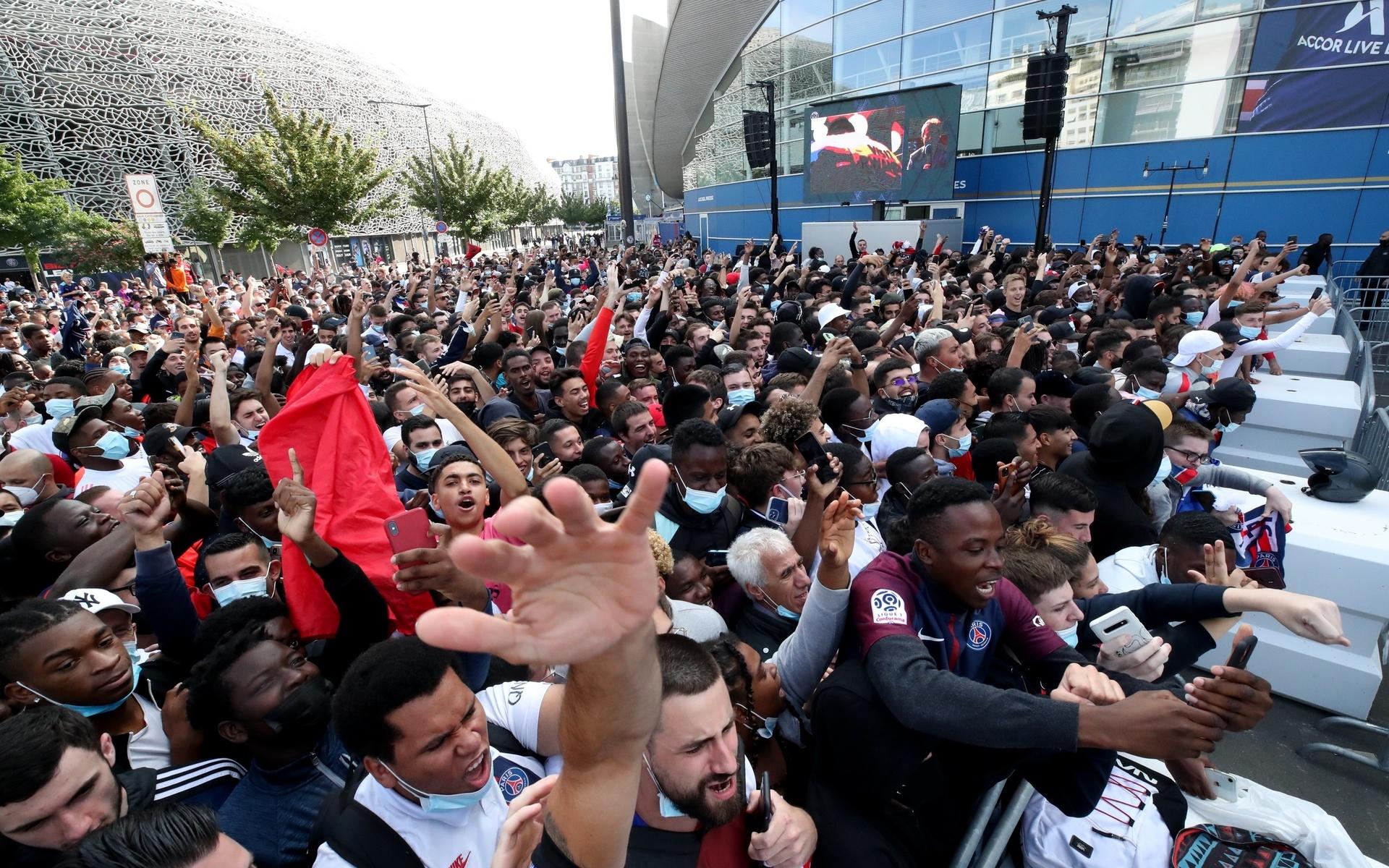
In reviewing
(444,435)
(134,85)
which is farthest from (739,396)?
(134,85)

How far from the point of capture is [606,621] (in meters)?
0.98

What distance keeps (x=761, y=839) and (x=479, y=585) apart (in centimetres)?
137

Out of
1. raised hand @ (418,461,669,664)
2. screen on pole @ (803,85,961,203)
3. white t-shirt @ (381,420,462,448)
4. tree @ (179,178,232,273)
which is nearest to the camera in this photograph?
raised hand @ (418,461,669,664)

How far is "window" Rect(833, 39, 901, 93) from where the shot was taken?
23062mm

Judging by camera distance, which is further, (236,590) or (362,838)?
(236,590)

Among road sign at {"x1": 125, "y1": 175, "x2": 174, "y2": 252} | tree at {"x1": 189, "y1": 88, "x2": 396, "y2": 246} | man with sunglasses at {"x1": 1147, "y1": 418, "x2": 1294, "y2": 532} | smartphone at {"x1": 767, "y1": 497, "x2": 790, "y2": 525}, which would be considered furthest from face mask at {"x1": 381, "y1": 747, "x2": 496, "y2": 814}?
tree at {"x1": 189, "y1": 88, "x2": 396, "y2": 246}

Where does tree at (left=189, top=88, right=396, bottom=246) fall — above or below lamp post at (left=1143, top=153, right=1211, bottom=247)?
above

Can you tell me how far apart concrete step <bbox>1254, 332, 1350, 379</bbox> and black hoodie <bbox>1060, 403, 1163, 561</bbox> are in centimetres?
654

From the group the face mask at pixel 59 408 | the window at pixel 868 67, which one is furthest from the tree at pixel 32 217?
the window at pixel 868 67

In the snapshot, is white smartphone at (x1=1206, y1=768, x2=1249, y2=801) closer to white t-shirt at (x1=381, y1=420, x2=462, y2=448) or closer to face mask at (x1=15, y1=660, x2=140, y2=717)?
face mask at (x1=15, y1=660, x2=140, y2=717)

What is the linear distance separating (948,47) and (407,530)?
2455 cm

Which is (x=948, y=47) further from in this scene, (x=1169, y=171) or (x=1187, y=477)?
(x=1187, y=477)

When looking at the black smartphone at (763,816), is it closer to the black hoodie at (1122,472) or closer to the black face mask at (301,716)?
the black face mask at (301,716)

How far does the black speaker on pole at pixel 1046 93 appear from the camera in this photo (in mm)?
12789
